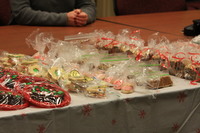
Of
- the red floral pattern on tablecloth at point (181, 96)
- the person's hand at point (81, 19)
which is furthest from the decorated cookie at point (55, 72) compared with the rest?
the person's hand at point (81, 19)

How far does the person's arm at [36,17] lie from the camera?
6.56ft

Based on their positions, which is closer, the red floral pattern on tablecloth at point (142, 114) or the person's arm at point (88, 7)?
the red floral pattern on tablecloth at point (142, 114)

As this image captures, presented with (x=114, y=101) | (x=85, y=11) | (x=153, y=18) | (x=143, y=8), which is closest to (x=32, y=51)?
(x=114, y=101)

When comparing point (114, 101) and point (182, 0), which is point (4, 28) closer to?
point (114, 101)

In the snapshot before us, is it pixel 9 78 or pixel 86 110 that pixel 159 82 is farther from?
pixel 9 78

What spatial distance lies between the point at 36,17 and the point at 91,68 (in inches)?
40.8

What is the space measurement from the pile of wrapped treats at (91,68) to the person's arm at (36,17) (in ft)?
1.96

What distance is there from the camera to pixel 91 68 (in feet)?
3.70

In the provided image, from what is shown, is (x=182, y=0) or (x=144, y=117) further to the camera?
(x=182, y=0)

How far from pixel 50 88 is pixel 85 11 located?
1389 millimetres

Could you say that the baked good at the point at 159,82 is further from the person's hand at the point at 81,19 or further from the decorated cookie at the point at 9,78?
the person's hand at the point at 81,19

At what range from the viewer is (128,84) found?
973 mm

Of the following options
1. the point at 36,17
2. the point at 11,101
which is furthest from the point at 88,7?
the point at 11,101

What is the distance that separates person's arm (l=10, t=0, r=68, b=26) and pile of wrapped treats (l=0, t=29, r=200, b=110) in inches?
23.5
